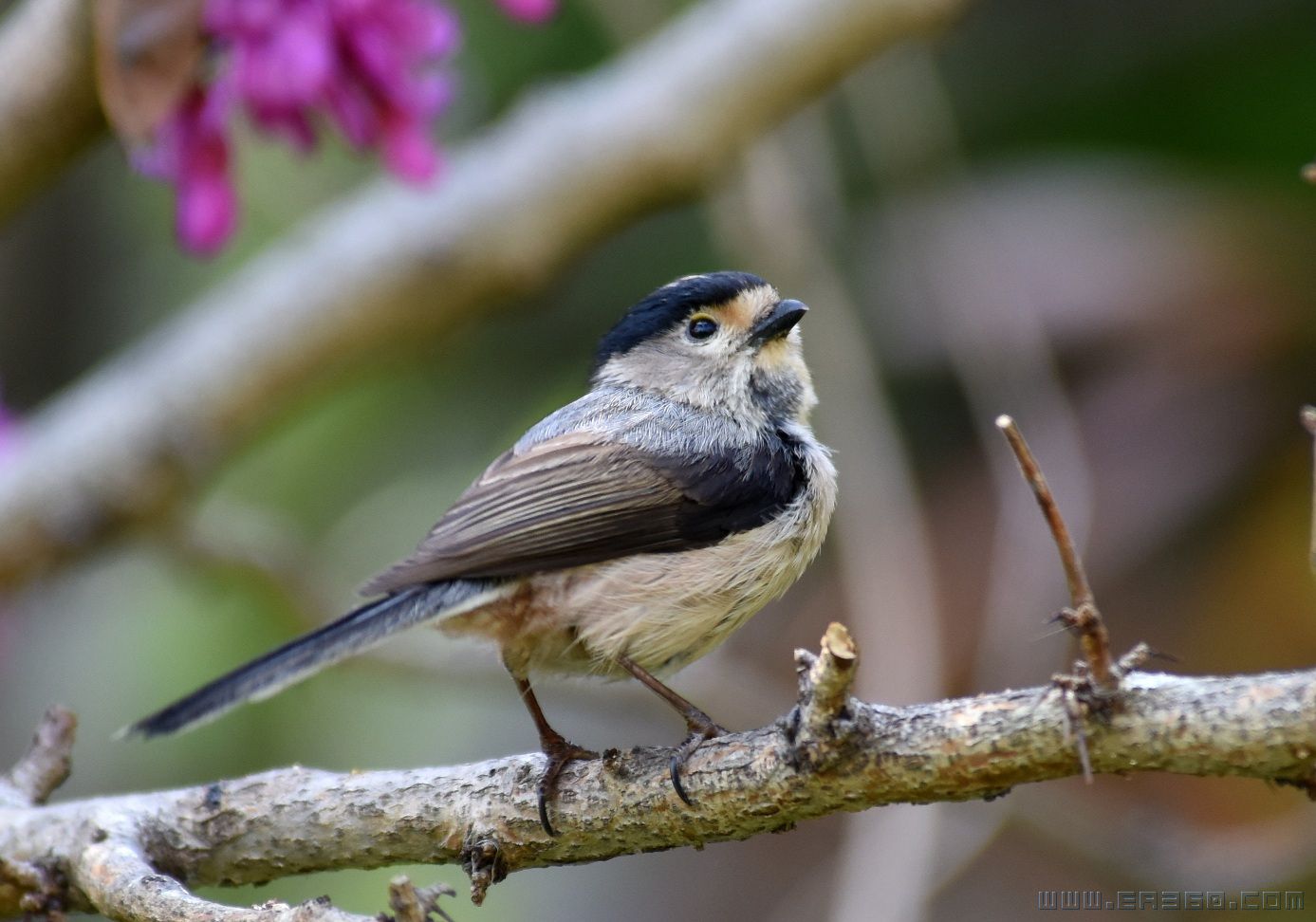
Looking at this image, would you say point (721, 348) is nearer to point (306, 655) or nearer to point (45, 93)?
point (306, 655)

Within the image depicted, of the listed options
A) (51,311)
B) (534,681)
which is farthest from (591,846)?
(51,311)

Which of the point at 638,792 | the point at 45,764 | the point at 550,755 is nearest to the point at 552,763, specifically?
the point at 550,755

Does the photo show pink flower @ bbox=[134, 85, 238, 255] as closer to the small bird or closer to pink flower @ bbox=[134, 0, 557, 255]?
pink flower @ bbox=[134, 0, 557, 255]

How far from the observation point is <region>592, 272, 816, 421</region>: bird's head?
3145 millimetres

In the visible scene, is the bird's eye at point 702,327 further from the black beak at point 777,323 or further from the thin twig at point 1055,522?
the thin twig at point 1055,522

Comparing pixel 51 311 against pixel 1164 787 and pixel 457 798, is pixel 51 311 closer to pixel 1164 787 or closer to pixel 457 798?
pixel 457 798

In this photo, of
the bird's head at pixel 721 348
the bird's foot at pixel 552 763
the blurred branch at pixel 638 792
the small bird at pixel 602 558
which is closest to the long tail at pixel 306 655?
the small bird at pixel 602 558

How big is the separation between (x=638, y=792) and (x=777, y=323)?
1200mm

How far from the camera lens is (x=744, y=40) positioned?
14.3 ft

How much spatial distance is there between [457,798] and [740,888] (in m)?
2.94

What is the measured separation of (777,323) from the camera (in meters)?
3.12

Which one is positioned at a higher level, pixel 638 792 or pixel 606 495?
pixel 606 495

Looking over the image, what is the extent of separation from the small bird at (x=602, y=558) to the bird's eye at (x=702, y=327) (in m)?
0.24

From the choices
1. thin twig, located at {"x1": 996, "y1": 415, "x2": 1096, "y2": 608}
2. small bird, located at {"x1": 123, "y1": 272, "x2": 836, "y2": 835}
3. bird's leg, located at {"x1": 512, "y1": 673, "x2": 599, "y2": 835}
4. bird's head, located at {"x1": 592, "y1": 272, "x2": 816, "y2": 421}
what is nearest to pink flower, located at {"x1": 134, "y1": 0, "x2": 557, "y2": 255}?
bird's head, located at {"x1": 592, "y1": 272, "x2": 816, "y2": 421}
